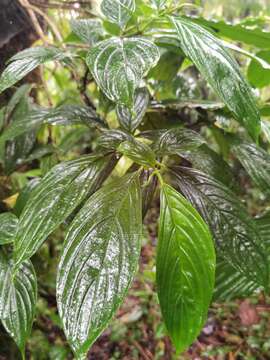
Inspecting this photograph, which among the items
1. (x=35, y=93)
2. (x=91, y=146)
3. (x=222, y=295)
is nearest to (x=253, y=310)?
(x=222, y=295)

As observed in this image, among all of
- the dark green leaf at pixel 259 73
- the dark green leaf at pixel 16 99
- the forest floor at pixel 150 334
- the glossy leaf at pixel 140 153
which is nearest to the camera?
the glossy leaf at pixel 140 153

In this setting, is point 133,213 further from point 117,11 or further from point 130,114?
point 117,11

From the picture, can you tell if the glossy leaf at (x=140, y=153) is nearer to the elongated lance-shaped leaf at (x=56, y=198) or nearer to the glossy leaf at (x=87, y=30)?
the elongated lance-shaped leaf at (x=56, y=198)

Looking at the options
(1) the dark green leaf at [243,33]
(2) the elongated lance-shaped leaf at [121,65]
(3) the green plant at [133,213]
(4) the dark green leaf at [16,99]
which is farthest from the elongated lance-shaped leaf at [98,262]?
(4) the dark green leaf at [16,99]

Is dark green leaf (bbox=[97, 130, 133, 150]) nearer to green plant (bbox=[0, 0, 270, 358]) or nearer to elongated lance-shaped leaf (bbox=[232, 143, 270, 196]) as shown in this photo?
green plant (bbox=[0, 0, 270, 358])

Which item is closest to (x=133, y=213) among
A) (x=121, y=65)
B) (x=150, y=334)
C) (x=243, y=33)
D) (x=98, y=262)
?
(x=98, y=262)
